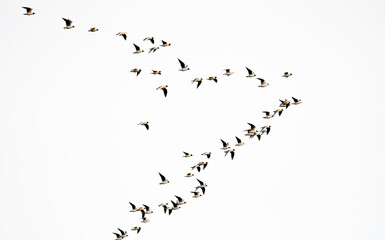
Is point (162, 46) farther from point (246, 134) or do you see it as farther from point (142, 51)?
point (246, 134)

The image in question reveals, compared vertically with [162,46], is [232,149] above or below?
below

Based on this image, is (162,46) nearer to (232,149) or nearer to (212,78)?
(212,78)

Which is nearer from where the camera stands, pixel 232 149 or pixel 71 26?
pixel 71 26

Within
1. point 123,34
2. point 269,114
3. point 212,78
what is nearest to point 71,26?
point 123,34

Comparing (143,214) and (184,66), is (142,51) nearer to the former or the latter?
(184,66)

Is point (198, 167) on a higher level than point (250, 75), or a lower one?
lower

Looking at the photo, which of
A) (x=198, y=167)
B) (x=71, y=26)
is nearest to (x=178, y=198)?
(x=198, y=167)

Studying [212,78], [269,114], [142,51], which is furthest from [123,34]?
[269,114]
